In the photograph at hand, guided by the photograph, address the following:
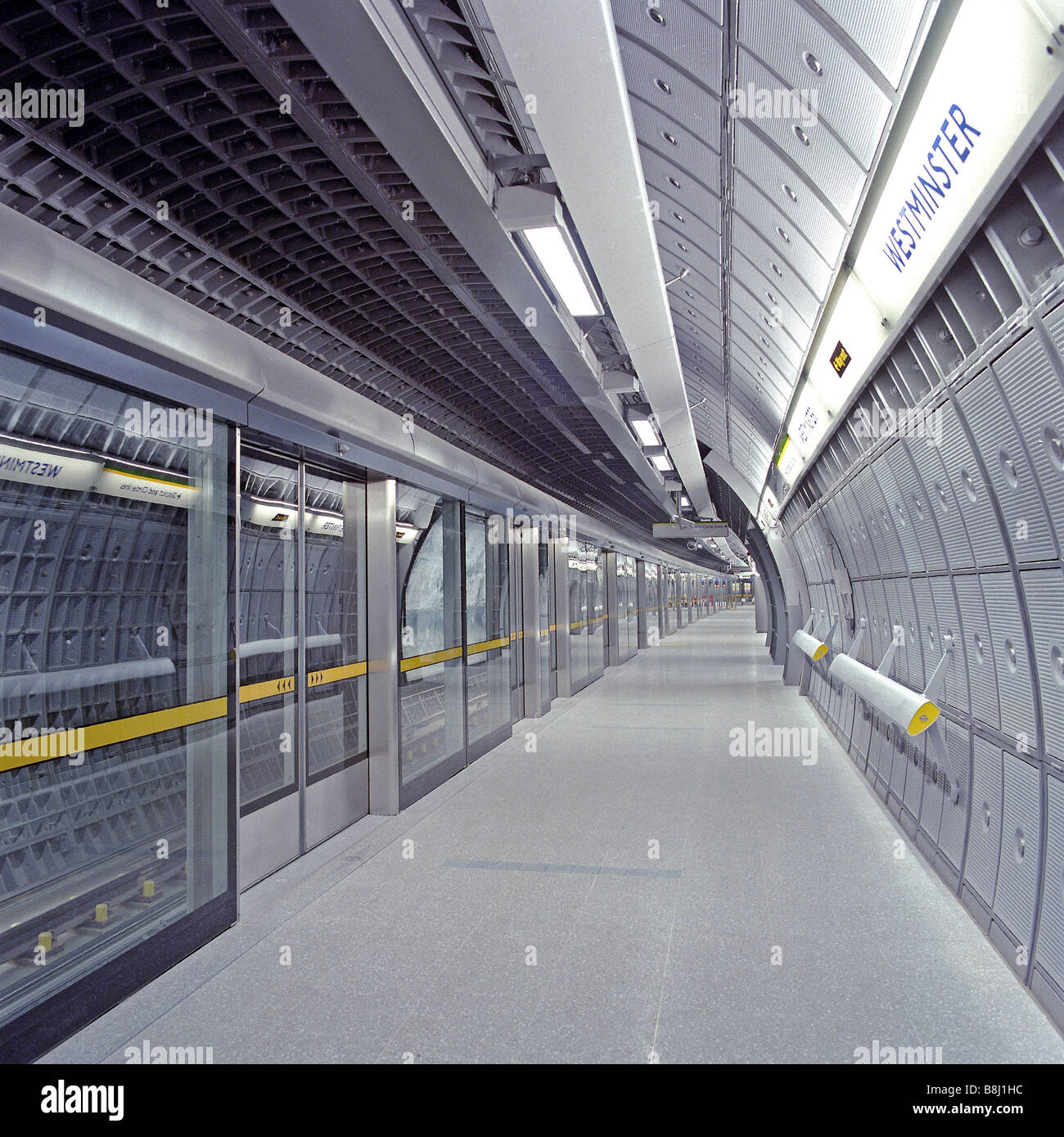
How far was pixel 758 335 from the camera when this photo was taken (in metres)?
6.59

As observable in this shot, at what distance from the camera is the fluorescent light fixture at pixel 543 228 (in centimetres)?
428

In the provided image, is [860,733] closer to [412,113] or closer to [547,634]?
[547,634]

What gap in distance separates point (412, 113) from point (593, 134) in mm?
757

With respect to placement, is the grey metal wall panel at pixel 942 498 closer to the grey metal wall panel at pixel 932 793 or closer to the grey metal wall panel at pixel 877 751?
the grey metal wall panel at pixel 932 793

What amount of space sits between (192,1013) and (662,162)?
15.6 ft

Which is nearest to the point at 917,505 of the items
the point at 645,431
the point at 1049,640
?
the point at 1049,640

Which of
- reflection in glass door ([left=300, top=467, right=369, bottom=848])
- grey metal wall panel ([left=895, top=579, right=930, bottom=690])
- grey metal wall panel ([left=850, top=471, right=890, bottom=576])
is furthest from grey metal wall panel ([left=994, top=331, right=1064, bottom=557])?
reflection in glass door ([left=300, top=467, right=369, bottom=848])

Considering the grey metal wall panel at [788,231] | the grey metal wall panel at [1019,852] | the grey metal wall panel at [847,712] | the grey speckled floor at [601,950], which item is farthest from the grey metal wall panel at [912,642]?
the grey metal wall panel at [847,712]

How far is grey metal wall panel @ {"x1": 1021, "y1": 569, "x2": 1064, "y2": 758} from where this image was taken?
Result: 10.5 ft

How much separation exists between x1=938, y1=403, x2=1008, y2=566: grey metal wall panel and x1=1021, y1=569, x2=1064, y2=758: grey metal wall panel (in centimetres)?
31

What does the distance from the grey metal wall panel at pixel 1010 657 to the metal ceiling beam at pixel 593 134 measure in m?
2.41

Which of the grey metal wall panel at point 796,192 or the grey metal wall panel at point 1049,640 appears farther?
the grey metal wall panel at point 796,192

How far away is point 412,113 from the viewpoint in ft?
11.3

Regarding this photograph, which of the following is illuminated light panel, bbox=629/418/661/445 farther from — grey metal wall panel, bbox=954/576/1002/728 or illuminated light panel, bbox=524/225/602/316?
grey metal wall panel, bbox=954/576/1002/728
